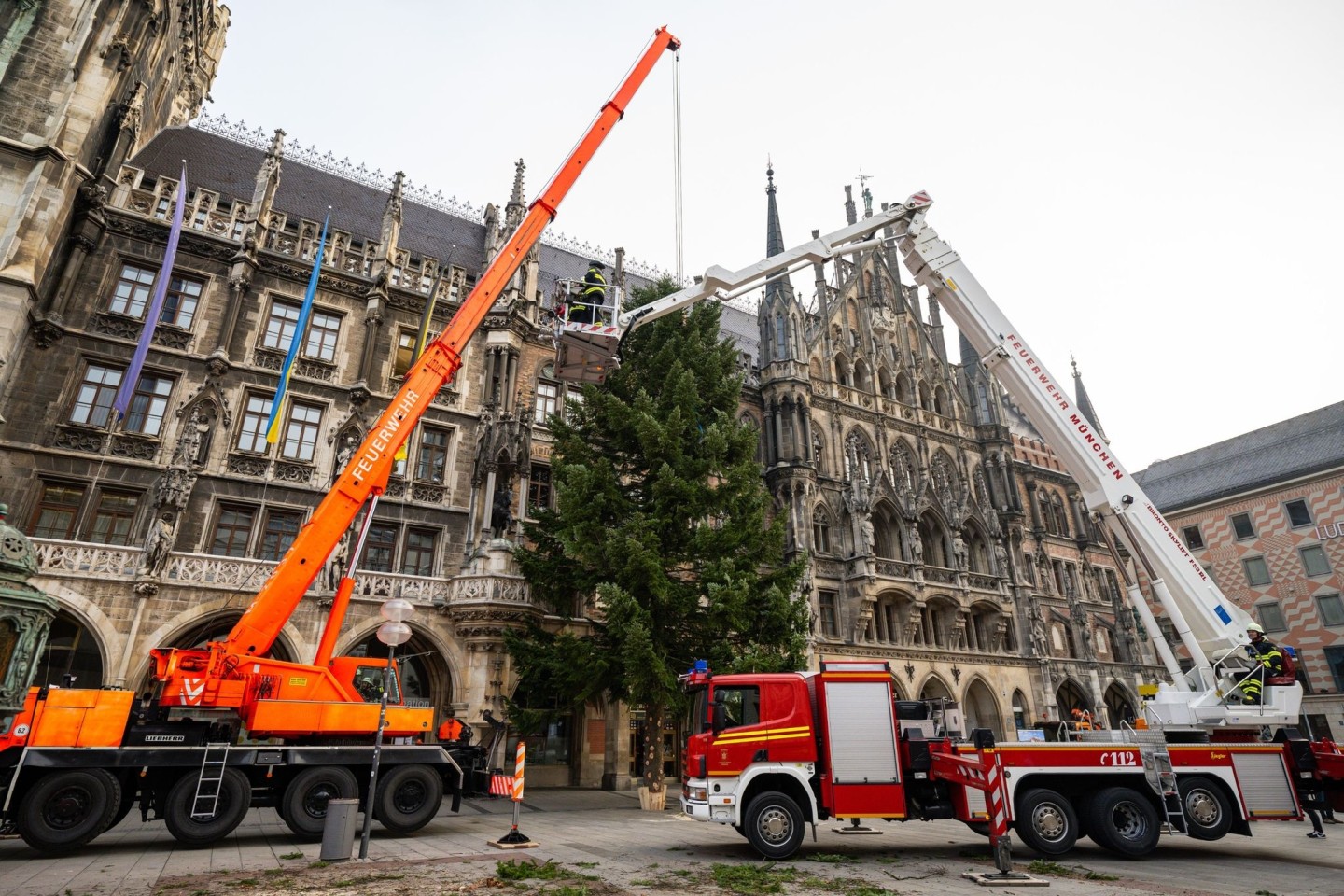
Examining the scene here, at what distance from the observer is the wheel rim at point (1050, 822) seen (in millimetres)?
9375

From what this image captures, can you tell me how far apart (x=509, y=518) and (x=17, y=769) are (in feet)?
40.3

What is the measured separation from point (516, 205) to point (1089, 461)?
64.0ft

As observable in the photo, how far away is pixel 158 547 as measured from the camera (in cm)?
1630

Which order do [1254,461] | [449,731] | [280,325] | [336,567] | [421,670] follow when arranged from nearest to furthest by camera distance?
[449,731] < [336,567] < [421,670] < [280,325] < [1254,461]

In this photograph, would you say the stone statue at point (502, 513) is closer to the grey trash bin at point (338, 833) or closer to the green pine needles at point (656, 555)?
the green pine needles at point (656, 555)

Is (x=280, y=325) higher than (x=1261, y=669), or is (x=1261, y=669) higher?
(x=280, y=325)

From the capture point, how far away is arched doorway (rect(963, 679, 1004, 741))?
91.6 feet

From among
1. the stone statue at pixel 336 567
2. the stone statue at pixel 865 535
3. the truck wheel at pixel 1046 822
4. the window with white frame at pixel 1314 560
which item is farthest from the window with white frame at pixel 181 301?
the window with white frame at pixel 1314 560

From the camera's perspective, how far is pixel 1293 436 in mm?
38438

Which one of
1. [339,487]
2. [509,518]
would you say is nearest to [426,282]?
[509,518]

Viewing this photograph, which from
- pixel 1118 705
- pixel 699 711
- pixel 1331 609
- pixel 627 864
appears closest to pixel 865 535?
pixel 699 711

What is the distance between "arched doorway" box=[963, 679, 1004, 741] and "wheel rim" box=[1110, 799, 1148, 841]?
19.3m

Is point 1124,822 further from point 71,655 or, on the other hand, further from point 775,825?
point 71,655

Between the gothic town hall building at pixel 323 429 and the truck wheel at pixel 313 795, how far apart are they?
748 cm
